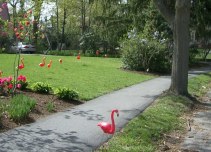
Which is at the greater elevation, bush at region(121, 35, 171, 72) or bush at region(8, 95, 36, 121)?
bush at region(121, 35, 171, 72)

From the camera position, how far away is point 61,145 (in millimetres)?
6473

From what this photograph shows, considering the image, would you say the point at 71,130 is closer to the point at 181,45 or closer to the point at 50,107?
the point at 50,107

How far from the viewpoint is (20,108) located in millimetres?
8008

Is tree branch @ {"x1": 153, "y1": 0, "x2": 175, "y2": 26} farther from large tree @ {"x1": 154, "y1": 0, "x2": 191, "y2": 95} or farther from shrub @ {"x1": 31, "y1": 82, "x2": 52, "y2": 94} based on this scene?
shrub @ {"x1": 31, "y1": 82, "x2": 52, "y2": 94}

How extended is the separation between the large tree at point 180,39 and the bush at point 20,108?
19.5 ft

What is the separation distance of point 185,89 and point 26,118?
21.9 ft

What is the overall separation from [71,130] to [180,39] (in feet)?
21.3

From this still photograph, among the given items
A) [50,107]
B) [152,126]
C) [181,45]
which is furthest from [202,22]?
[50,107]

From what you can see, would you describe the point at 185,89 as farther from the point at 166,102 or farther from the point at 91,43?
the point at 91,43

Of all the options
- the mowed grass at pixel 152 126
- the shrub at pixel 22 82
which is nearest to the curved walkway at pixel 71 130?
the mowed grass at pixel 152 126

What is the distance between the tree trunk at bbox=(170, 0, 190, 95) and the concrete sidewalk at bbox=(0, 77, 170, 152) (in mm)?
1881

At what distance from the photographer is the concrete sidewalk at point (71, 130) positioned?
6.39 metres

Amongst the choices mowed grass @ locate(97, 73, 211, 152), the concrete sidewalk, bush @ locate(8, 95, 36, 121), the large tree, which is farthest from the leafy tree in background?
bush @ locate(8, 95, 36, 121)

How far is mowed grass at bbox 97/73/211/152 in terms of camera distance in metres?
6.82
